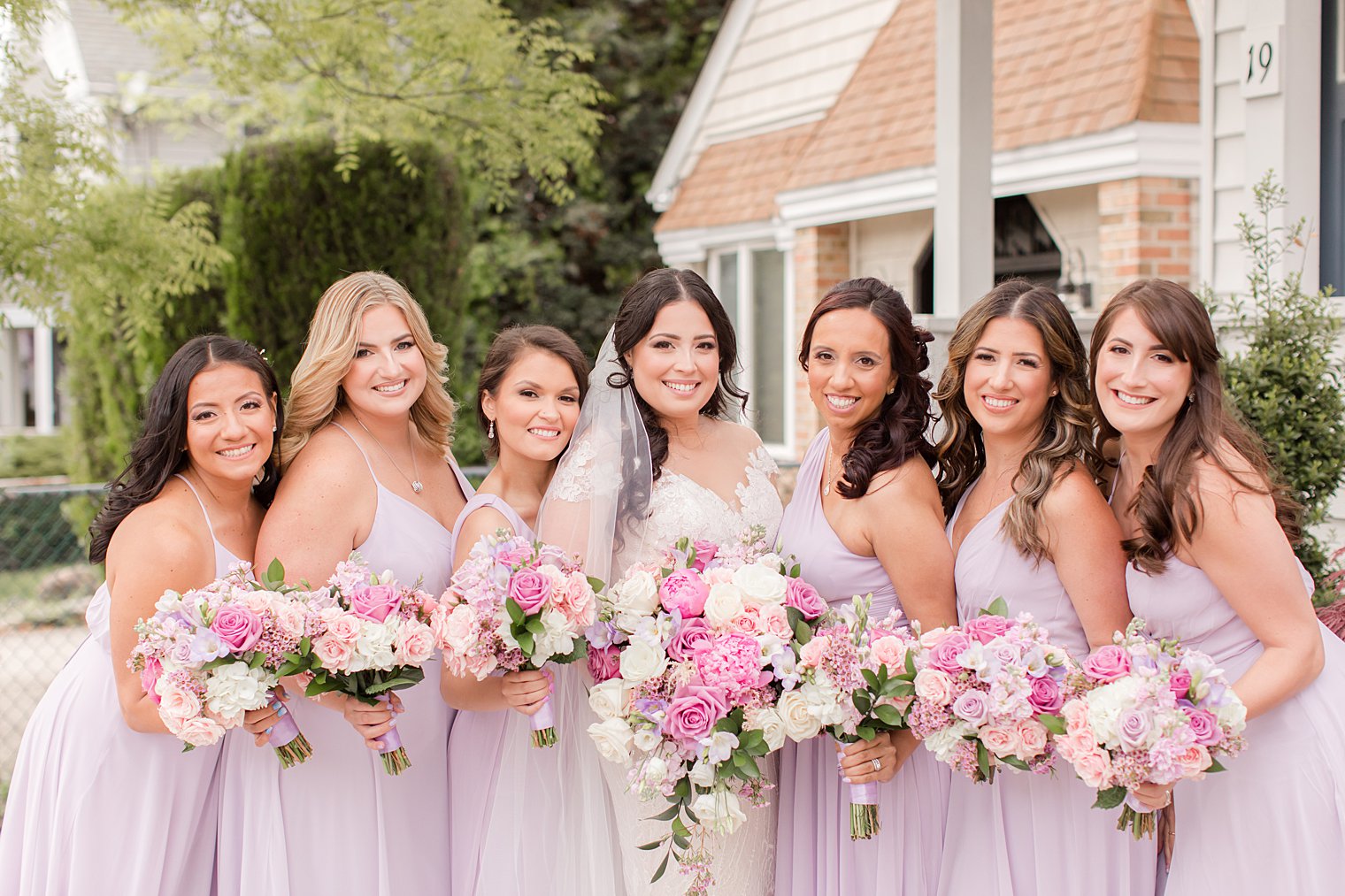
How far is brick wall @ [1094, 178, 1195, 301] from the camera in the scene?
28.6 feet

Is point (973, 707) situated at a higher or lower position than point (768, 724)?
higher

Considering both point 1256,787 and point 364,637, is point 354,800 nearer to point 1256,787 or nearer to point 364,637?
point 364,637

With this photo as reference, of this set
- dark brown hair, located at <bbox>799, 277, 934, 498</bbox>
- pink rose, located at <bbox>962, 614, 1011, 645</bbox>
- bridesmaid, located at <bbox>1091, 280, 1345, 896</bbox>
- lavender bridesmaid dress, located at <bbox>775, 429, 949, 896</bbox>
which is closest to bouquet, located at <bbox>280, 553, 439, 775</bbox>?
lavender bridesmaid dress, located at <bbox>775, 429, 949, 896</bbox>

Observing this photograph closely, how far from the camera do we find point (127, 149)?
2180cm

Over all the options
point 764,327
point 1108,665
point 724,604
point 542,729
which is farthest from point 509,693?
point 764,327

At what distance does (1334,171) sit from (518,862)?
201 inches

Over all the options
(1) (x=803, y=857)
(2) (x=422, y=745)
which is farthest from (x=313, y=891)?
(1) (x=803, y=857)

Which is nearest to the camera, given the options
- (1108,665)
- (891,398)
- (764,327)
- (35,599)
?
(1108,665)

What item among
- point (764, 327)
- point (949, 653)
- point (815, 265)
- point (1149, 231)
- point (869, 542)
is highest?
point (815, 265)

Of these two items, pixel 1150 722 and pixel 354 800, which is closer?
pixel 1150 722

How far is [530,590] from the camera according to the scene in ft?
10.7

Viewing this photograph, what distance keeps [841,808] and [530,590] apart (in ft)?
4.02

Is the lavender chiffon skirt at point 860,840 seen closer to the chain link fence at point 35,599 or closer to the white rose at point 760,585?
the white rose at point 760,585

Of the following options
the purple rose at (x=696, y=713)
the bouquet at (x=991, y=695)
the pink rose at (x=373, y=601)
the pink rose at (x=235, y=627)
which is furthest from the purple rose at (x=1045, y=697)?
Result: the pink rose at (x=235, y=627)
